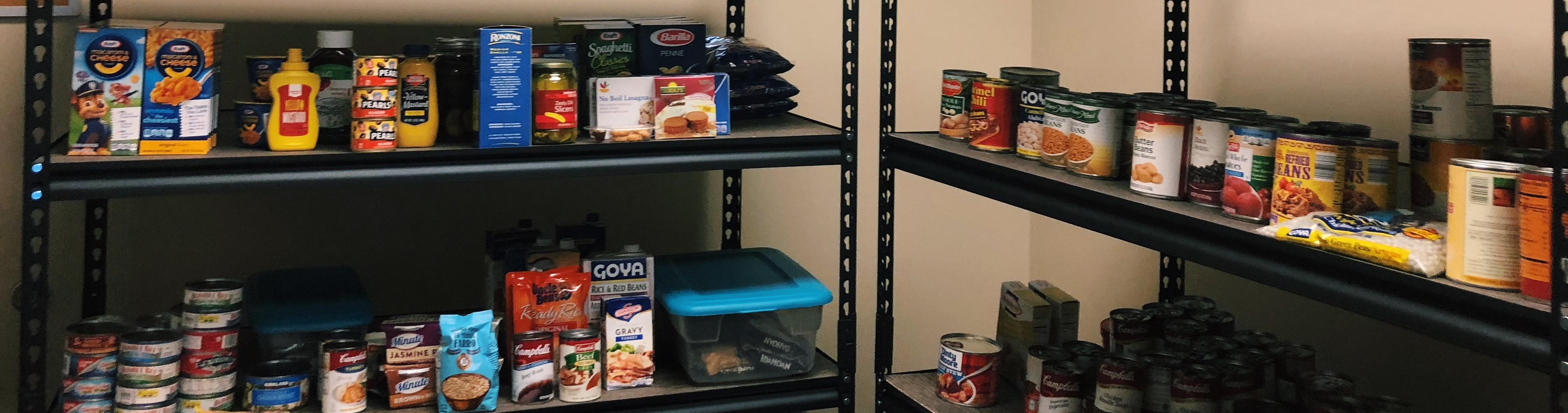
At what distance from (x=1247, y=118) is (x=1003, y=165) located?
15.4 inches

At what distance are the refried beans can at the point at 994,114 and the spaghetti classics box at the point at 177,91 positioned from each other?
1216mm

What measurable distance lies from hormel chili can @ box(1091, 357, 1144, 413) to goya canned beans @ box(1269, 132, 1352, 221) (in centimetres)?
44

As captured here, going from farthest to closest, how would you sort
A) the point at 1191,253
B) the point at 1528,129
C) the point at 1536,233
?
the point at 1191,253
the point at 1528,129
the point at 1536,233

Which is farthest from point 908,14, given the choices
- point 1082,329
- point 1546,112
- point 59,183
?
point 59,183

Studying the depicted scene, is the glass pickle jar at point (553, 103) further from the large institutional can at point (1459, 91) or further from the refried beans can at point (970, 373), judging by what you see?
the large institutional can at point (1459, 91)

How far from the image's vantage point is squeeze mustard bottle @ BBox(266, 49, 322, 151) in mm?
1793

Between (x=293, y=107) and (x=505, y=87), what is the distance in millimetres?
318

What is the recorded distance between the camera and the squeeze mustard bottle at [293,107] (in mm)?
1793

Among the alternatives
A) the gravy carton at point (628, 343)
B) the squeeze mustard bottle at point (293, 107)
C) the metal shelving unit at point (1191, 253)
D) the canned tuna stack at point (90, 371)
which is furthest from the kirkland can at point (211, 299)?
the metal shelving unit at point (1191, 253)

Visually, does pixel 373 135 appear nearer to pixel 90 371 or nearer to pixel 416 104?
pixel 416 104

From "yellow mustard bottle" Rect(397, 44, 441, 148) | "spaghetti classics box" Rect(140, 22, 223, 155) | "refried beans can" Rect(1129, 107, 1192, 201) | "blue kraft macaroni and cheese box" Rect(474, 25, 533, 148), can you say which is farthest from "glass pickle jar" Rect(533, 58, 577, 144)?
"refried beans can" Rect(1129, 107, 1192, 201)

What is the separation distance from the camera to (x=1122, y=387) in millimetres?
1759

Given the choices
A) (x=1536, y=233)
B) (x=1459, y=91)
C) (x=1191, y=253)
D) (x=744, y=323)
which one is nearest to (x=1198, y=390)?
(x=1191, y=253)

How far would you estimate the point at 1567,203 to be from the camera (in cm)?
99
